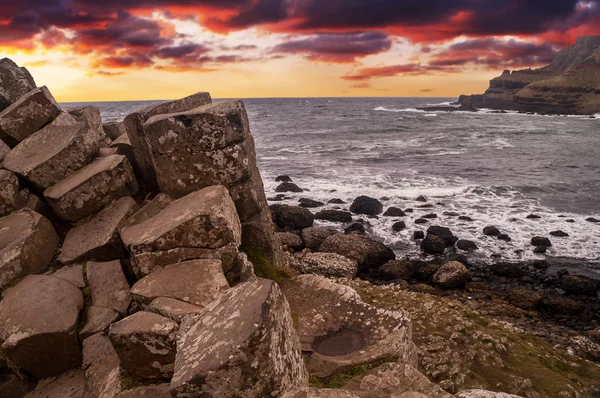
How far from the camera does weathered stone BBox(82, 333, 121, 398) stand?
14.6 feet

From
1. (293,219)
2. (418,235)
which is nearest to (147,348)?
(293,219)

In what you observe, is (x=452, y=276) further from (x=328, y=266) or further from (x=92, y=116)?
(x=92, y=116)

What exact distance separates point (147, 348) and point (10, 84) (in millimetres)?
8631

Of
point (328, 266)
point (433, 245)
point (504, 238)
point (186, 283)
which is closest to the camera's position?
point (186, 283)

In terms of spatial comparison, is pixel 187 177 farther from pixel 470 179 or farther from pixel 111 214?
pixel 470 179

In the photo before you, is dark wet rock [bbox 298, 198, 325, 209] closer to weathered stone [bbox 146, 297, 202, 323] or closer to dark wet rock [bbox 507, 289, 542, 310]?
dark wet rock [bbox 507, 289, 542, 310]

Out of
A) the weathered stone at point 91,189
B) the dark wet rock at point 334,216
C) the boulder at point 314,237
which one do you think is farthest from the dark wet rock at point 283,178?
the weathered stone at point 91,189

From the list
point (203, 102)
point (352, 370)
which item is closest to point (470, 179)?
point (203, 102)

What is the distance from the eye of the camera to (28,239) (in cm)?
627

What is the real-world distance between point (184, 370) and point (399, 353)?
3.13 metres

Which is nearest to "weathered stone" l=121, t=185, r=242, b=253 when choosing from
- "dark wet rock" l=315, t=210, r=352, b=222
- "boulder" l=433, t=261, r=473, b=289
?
"boulder" l=433, t=261, r=473, b=289

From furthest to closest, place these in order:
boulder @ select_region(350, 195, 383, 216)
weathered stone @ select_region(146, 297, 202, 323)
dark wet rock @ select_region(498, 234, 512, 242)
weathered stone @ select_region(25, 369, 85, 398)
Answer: boulder @ select_region(350, 195, 383, 216) < dark wet rock @ select_region(498, 234, 512, 242) < weathered stone @ select_region(25, 369, 85, 398) < weathered stone @ select_region(146, 297, 202, 323)

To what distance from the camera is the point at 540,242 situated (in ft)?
67.9

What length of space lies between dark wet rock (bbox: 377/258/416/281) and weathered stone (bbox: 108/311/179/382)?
14.6 meters
